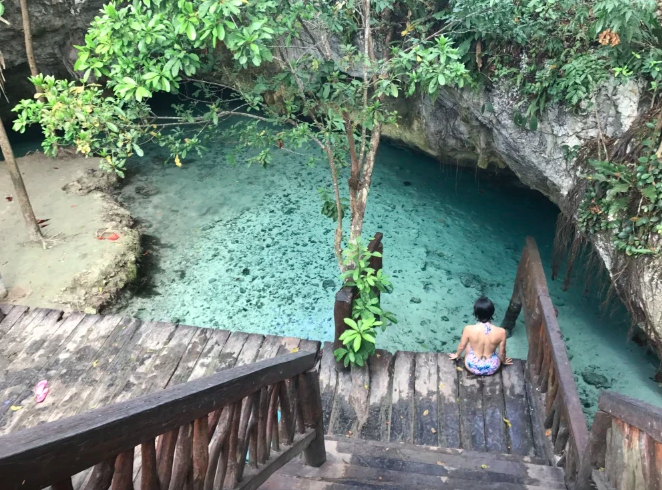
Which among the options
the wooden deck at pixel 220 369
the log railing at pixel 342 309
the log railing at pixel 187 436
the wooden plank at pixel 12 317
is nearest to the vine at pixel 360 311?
the log railing at pixel 342 309

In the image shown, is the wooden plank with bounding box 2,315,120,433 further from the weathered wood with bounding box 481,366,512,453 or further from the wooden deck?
the weathered wood with bounding box 481,366,512,453

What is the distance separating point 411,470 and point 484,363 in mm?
1322

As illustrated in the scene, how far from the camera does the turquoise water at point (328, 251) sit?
6.12 metres

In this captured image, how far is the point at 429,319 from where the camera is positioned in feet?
20.7

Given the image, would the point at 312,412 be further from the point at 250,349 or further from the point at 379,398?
the point at 250,349

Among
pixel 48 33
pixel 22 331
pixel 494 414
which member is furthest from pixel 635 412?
pixel 48 33

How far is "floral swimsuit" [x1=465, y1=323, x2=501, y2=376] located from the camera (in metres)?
4.00

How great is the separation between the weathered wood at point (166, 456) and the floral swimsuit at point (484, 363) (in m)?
2.97

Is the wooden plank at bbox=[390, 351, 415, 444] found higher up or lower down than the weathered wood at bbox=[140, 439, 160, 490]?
lower down

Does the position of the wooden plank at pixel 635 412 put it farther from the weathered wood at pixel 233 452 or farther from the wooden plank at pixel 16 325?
the wooden plank at pixel 16 325

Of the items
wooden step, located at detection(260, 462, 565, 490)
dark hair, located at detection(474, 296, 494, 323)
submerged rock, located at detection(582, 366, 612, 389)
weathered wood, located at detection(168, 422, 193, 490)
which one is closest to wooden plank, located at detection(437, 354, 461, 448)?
dark hair, located at detection(474, 296, 494, 323)

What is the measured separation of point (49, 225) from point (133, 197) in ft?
4.80

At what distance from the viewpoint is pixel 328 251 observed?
7449mm

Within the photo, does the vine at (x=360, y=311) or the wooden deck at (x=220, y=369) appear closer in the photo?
the wooden deck at (x=220, y=369)
